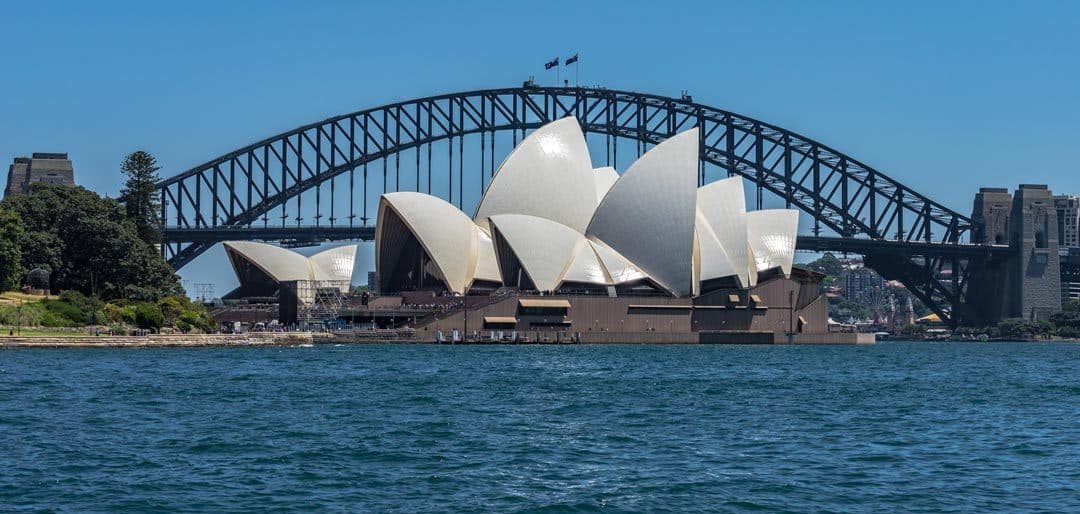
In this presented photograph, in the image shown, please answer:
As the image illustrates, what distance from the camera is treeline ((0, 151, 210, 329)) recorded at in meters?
83.0

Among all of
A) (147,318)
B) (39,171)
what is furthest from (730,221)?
(39,171)

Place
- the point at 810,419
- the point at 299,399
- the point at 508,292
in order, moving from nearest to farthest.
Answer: the point at 810,419
the point at 299,399
the point at 508,292

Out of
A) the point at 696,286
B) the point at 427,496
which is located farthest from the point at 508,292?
the point at 427,496

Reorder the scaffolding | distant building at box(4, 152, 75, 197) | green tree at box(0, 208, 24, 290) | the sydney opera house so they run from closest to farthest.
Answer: green tree at box(0, 208, 24, 290) → the sydney opera house → the scaffolding → distant building at box(4, 152, 75, 197)

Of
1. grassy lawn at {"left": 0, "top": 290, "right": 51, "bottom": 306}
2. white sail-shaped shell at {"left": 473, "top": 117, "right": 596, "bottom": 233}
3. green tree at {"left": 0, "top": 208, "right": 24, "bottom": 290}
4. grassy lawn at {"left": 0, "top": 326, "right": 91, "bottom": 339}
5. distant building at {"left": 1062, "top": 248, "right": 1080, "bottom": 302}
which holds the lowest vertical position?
grassy lawn at {"left": 0, "top": 326, "right": 91, "bottom": 339}

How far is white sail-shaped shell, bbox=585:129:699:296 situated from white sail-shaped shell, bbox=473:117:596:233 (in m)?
3.15

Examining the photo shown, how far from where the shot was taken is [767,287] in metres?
119

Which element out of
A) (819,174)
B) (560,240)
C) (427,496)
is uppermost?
(819,174)

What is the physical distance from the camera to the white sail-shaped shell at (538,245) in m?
108

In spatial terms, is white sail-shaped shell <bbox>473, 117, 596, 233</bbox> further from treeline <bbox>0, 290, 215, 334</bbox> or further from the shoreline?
treeline <bbox>0, 290, 215, 334</bbox>

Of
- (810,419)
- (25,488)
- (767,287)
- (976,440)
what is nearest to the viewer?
(25,488)

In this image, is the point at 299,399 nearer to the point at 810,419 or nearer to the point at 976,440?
the point at 810,419

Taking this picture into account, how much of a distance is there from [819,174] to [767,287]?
42.0 m

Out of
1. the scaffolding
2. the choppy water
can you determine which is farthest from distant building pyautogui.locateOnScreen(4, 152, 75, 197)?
the choppy water
